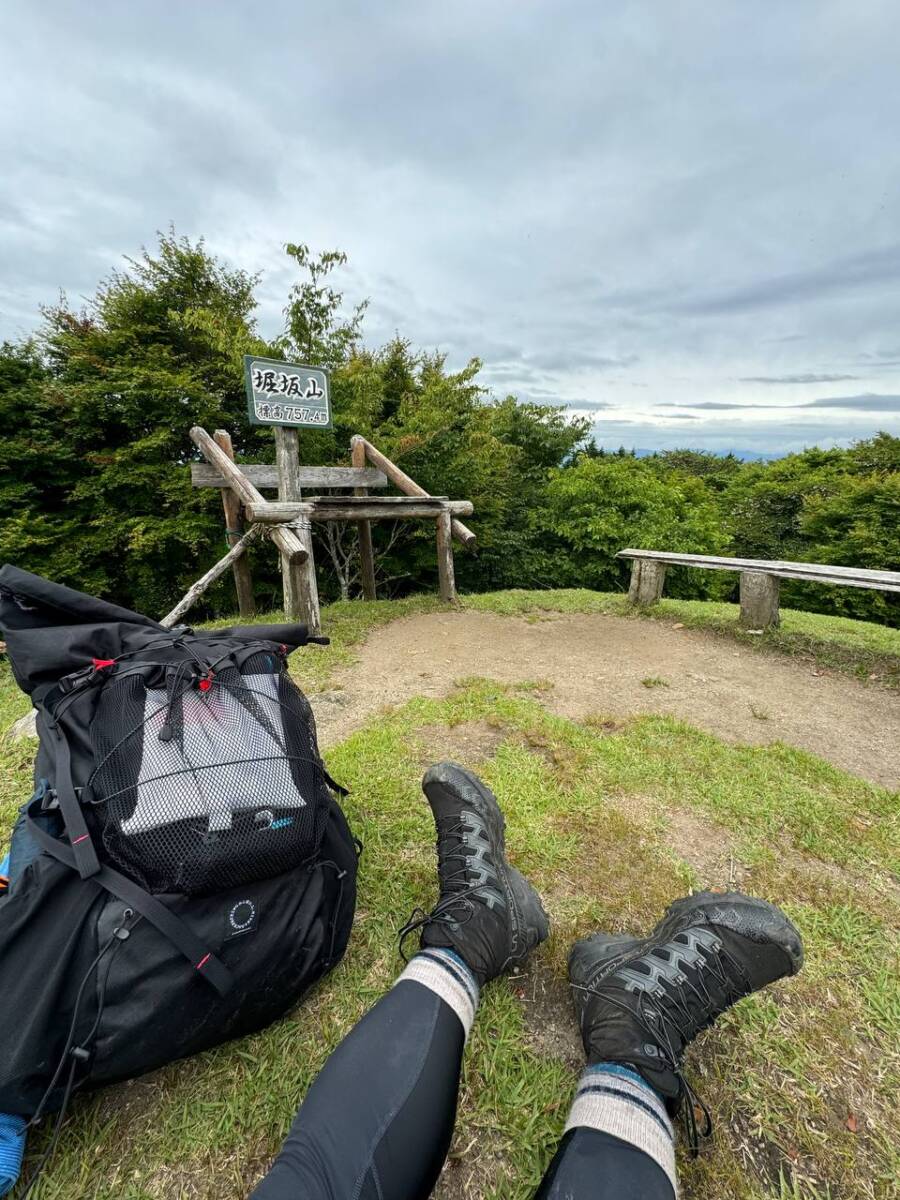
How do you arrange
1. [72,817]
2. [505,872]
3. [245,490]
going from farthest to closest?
[245,490] → [505,872] → [72,817]

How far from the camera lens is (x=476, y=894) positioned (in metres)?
1.42

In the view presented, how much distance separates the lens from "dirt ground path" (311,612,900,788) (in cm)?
289

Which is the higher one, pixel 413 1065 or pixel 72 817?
pixel 72 817

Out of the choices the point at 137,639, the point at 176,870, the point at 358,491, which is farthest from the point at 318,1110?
the point at 358,491

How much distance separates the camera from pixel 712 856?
1913 millimetres

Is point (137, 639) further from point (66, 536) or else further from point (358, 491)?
point (66, 536)

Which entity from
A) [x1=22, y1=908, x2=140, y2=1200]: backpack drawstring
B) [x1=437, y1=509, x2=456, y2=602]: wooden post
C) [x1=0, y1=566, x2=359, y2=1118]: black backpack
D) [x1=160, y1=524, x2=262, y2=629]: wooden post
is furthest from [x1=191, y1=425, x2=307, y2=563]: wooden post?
[x1=22, y1=908, x2=140, y2=1200]: backpack drawstring

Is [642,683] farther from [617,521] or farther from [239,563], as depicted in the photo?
[617,521]

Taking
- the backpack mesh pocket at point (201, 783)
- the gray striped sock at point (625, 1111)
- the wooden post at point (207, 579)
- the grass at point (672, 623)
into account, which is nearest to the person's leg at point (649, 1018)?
the gray striped sock at point (625, 1111)

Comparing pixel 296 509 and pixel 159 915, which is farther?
pixel 296 509

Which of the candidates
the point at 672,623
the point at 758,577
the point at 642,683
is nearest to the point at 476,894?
the point at 642,683

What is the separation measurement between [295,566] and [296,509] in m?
0.51

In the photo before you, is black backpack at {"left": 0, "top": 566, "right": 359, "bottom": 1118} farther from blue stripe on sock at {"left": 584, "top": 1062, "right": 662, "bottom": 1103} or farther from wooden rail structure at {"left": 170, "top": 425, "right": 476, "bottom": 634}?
wooden rail structure at {"left": 170, "top": 425, "right": 476, "bottom": 634}

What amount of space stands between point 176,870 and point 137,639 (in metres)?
0.73
